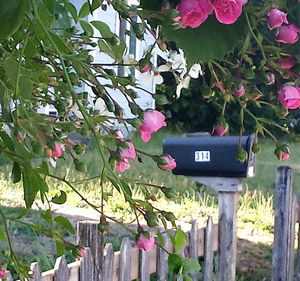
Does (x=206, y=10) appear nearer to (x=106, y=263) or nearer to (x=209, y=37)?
(x=209, y=37)

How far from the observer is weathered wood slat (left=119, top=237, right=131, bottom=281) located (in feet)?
7.98

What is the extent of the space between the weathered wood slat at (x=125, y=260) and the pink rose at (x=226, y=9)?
74.4 inches

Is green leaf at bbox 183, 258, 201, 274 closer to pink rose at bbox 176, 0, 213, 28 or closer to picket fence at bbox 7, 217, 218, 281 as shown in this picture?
pink rose at bbox 176, 0, 213, 28

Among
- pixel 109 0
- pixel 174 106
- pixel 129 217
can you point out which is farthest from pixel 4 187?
pixel 174 106

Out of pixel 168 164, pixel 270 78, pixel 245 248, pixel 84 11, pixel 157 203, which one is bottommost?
pixel 245 248

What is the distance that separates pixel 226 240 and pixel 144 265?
0.68 metres

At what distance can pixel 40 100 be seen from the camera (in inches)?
45.3

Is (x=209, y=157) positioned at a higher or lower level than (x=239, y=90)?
lower

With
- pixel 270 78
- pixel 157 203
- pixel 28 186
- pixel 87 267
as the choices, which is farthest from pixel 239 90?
pixel 157 203

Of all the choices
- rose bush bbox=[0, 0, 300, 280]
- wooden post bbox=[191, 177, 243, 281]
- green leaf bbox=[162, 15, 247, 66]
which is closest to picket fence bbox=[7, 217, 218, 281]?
wooden post bbox=[191, 177, 243, 281]

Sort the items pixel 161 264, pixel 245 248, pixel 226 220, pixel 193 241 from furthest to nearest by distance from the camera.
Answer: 1. pixel 245 248
2. pixel 226 220
3. pixel 193 241
4. pixel 161 264

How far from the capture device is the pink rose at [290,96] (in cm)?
78

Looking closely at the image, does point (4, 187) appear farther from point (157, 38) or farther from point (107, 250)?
point (157, 38)

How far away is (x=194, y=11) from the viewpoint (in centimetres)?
59
